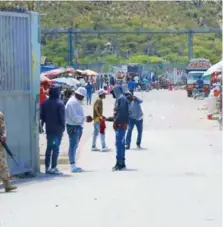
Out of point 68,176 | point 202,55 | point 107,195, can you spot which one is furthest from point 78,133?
point 202,55

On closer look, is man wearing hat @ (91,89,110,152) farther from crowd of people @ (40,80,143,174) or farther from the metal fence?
the metal fence

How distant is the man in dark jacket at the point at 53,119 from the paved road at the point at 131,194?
55 cm

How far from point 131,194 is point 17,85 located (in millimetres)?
3148

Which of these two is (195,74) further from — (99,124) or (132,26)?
(132,26)

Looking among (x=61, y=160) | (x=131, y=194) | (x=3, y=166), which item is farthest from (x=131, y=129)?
(x=131, y=194)

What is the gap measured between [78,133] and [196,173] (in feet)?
7.51

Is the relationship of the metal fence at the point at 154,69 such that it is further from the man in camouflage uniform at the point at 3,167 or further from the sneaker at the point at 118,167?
the man in camouflage uniform at the point at 3,167

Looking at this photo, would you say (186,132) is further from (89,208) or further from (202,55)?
(202,55)

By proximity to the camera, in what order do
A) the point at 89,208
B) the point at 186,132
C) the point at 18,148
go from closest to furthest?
the point at 89,208 → the point at 18,148 → the point at 186,132

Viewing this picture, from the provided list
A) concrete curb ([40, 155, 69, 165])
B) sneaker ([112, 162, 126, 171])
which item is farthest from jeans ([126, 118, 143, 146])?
sneaker ([112, 162, 126, 171])

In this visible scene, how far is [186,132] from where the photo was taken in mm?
25156

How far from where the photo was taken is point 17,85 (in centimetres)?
1362

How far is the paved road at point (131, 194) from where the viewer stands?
9617 mm

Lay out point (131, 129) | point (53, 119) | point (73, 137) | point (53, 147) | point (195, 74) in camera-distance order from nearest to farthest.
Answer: point (53, 119) → point (53, 147) → point (73, 137) → point (131, 129) → point (195, 74)
